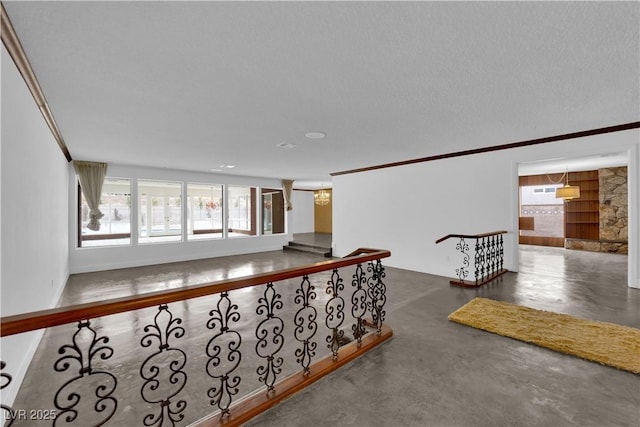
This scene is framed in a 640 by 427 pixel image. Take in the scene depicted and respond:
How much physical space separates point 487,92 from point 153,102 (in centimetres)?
350

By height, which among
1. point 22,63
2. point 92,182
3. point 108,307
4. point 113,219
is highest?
point 22,63

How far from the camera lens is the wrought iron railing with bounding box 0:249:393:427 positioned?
1232 mm

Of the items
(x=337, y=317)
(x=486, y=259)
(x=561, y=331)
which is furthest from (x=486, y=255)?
(x=337, y=317)

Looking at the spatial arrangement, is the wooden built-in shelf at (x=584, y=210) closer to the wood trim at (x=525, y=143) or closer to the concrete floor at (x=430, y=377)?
the concrete floor at (x=430, y=377)

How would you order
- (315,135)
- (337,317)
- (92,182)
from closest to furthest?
1. (337,317)
2. (315,135)
3. (92,182)

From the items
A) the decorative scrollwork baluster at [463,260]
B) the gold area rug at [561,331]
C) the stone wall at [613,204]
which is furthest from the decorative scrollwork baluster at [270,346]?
the stone wall at [613,204]

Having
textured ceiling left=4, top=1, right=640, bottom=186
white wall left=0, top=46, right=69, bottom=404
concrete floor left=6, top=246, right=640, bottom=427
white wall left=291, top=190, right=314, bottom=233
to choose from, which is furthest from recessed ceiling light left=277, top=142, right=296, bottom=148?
white wall left=291, top=190, right=314, bottom=233

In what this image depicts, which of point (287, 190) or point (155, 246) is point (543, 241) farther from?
point (155, 246)

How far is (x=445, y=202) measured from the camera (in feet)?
19.4

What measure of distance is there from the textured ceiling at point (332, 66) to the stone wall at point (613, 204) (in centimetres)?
629

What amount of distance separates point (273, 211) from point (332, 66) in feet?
28.9

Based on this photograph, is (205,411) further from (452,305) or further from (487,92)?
(487,92)

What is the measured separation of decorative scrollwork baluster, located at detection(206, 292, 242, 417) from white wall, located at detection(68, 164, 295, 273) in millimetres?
5405

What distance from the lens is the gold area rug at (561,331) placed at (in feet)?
8.27
